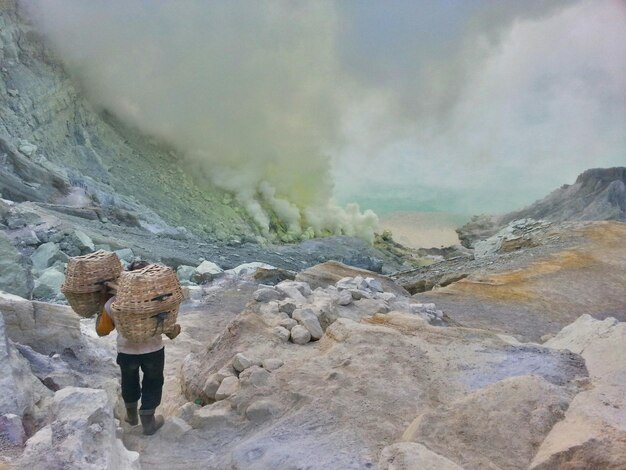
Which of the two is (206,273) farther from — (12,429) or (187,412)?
(12,429)

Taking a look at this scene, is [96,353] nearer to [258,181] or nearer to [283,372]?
[283,372]

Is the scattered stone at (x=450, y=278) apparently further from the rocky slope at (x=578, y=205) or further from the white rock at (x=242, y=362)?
the rocky slope at (x=578, y=205)

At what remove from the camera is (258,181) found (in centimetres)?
3741

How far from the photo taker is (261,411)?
4.61m

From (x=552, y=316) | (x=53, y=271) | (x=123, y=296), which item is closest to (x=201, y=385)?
(x=123, y=296)

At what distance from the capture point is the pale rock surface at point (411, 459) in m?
3.29

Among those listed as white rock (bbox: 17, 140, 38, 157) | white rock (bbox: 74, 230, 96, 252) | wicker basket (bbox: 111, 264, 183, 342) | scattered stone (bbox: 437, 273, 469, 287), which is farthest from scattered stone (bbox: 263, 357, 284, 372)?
white rock (bbox: 17, 140, 38, 157)

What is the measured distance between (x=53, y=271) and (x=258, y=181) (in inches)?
1067

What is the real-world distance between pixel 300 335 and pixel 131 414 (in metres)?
2.13

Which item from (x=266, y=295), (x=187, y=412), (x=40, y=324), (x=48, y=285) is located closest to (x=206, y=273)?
(x=48, y=285)

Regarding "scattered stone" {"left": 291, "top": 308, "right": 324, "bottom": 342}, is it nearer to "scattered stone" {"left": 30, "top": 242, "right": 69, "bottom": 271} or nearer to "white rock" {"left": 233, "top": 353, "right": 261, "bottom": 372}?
"white rock" {"left": 233, "top": 353, "right": 261, "bottom": 372}

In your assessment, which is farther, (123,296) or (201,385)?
(201,385)

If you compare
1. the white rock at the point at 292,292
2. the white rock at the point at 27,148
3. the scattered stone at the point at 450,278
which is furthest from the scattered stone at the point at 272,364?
the white rock at the point at 27,148

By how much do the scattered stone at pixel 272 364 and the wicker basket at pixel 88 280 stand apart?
5.33 ft
